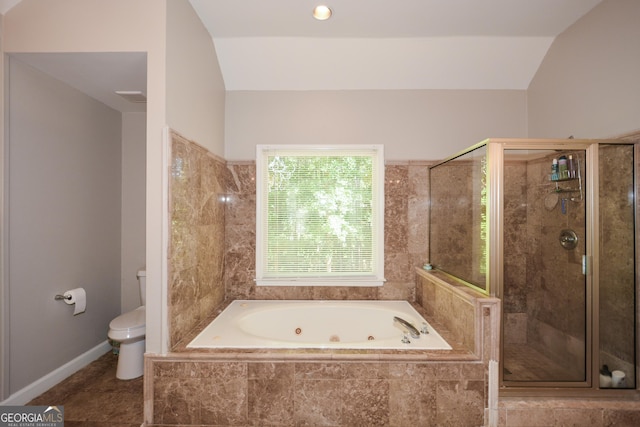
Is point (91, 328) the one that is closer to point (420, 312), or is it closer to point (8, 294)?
point (8, 294)

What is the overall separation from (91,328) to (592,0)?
4.58m

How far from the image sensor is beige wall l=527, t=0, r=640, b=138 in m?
1.78

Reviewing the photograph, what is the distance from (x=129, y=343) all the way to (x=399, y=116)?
295 cm

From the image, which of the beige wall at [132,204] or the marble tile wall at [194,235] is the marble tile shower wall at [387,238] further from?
the beige wall at [132,204]

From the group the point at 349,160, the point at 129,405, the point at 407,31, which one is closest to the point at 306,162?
the point at 349,160

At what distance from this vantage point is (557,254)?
2010 mm

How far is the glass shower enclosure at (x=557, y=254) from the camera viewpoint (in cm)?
178

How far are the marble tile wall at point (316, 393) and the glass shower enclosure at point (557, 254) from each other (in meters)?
0.42

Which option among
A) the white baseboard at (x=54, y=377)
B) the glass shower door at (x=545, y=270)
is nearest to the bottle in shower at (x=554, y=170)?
the glass shower door at (x=545, y=270)

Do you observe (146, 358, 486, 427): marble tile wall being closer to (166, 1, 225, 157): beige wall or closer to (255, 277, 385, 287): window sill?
(255, 277, 385, 287): window sill

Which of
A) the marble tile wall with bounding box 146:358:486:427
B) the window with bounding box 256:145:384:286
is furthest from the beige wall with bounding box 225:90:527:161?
the marble tile wall with bounding box 146:358:486:427

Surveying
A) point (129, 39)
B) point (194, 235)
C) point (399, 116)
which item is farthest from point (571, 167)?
point (129, 39)

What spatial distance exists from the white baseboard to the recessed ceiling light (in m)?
3.21

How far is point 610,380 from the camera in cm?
178
